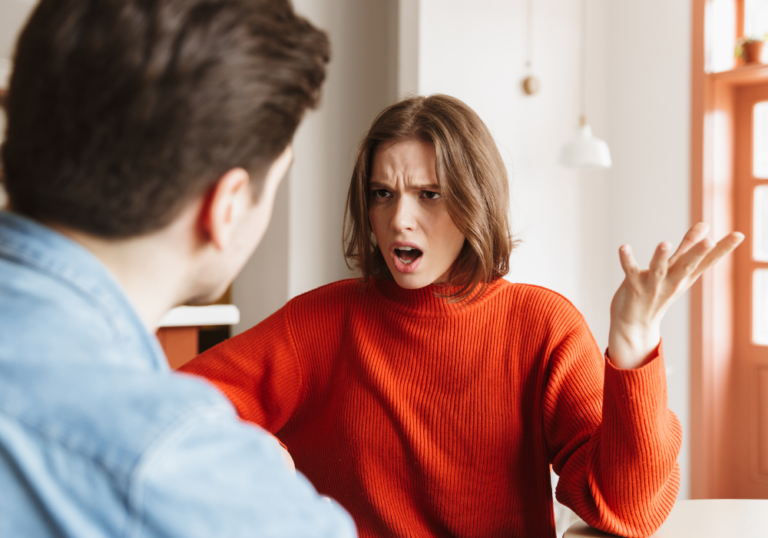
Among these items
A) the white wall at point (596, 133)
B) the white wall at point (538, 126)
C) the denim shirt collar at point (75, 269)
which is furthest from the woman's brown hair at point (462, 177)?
the white wall at point (596, 133)

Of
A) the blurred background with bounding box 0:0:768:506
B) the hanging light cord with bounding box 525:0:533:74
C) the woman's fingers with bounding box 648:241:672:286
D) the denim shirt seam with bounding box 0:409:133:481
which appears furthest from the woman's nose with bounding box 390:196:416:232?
the hanging light cord with bounding box 525:0:533:74

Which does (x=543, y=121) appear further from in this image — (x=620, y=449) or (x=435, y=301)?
(x=620, y=449)

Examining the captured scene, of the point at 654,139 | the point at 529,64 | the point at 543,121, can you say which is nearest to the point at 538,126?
the point at 543,121

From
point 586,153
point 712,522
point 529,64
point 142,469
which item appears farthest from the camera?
point 529,64

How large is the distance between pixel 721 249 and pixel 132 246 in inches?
28.0

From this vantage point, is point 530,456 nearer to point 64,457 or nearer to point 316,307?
point 316,307

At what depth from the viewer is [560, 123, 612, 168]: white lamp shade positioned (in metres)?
2.85

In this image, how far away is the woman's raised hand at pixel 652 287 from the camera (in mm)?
830

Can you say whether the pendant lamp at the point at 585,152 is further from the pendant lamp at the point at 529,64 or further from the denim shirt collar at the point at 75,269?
the denim shirt collar at the point at 75,269

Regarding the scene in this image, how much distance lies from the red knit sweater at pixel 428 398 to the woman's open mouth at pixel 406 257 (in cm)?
7

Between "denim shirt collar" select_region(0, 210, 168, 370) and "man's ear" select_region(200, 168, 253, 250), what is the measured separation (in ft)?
0.29

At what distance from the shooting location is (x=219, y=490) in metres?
0.39

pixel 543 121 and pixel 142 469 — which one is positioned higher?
pixel 543 121

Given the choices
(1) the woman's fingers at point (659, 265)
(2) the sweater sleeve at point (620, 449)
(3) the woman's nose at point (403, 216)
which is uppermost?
(3) the woman's nose at point (403, 216)
